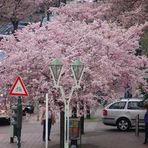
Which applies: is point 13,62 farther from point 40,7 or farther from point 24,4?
point 40,7

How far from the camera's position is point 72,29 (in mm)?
17953

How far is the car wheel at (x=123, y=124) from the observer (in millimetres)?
24706

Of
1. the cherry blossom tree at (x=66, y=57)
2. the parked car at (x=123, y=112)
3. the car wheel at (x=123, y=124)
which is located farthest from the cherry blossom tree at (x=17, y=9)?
the cherry blossom tree at (x=66, y=57)

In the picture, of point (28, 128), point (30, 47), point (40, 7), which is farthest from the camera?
point (40, 7)

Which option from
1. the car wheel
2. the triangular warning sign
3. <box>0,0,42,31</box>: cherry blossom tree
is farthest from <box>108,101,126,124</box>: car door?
the triangular warning sign

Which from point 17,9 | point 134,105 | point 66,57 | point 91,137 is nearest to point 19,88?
point 66,57

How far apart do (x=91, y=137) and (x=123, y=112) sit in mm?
2918

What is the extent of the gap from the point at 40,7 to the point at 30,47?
20.0m

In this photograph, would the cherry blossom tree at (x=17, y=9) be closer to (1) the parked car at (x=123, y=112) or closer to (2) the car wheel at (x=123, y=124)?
(1) the parked car at (x=123, y=112)

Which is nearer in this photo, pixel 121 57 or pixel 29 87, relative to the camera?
pixel 29 87

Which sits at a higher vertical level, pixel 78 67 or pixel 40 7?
pixel 40 7

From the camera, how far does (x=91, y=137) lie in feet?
73.5

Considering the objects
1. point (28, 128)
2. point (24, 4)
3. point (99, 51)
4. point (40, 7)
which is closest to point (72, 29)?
point (99, 51)

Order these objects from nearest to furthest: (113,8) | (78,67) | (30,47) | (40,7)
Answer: (78,67) → (30,47) → (113,8) → (40,7)
